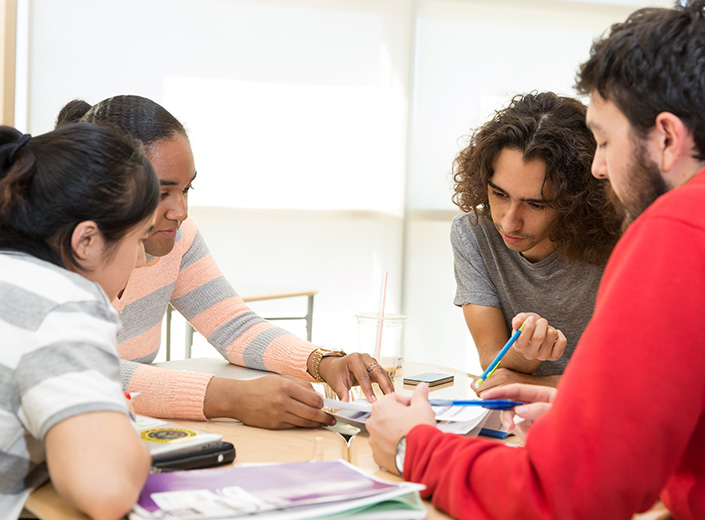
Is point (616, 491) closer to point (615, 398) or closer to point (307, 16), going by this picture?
point (615, 398)

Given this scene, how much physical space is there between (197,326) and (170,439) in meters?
0.83

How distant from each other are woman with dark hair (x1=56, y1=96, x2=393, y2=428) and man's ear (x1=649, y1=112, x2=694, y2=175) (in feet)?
2.13

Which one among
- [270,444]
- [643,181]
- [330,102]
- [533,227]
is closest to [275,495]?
[270,444]

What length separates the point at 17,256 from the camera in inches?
34.2

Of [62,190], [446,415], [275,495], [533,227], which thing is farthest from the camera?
[533,227]

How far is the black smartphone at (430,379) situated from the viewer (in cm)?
148

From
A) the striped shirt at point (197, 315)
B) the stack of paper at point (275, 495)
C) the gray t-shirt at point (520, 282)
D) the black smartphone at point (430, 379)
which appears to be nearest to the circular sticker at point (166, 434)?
the stack of paper at point (275, 495)

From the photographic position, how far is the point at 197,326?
5.82 ft

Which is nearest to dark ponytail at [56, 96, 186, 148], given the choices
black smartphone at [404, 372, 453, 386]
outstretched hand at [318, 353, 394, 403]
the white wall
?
outstretched hand at [318, 353, 394, 403]

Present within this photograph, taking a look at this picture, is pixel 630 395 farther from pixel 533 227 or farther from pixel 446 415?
pixel 533 227

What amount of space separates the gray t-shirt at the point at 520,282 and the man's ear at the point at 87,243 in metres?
1.26

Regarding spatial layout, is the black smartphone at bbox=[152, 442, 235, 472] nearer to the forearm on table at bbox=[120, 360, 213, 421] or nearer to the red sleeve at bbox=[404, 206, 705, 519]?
the forearm on table at bbox=[120, 360, 213, 421]

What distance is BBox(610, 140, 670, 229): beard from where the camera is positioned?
2.79 feet

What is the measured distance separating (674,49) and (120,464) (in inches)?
30.7
